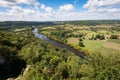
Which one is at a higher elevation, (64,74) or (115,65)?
(115,65)

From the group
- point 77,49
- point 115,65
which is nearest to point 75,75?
point 115,65

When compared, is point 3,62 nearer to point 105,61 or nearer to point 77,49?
point 105,61

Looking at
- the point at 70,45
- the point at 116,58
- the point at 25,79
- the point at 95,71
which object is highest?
the point at 116,58

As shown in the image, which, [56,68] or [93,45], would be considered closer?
[56,68]

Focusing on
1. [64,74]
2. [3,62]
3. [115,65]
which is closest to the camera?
[115,65]

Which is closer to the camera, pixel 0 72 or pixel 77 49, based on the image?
pixel 0 72

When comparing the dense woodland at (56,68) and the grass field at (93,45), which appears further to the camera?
the grass field at (93,45)

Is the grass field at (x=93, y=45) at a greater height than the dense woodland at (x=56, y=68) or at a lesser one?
lesser

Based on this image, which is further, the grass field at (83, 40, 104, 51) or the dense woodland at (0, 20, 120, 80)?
the grass field at (83, 40, 104, 51)

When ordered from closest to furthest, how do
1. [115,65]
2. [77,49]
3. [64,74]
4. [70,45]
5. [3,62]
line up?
[115,65]
[64,74]
[3,62]
[77,49]
[70,45]

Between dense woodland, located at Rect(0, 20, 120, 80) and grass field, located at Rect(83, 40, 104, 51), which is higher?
dense woodland, located at Rect(0, 20, 120, 80)

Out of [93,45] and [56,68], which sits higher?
[56,68]
